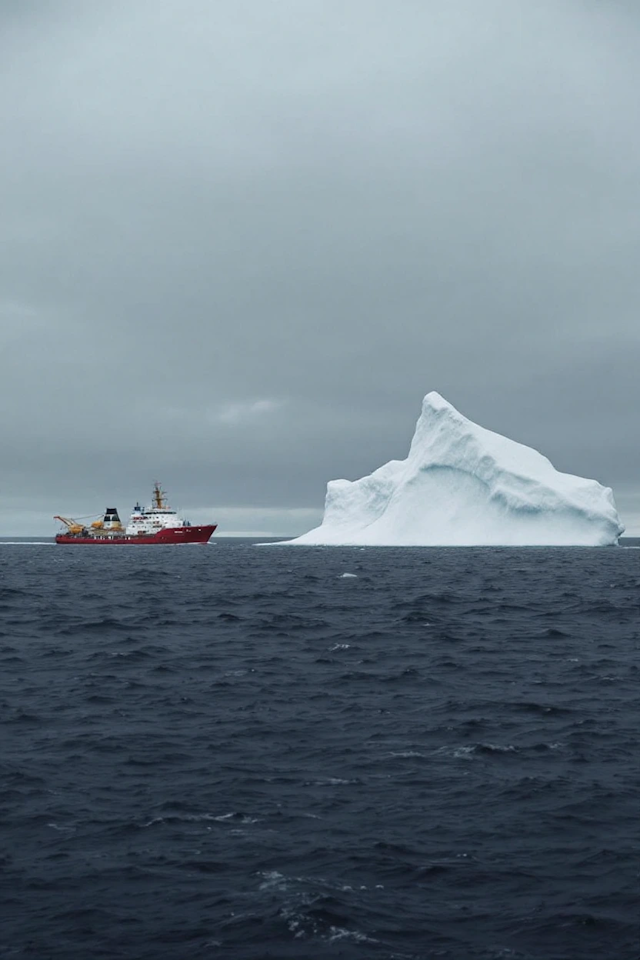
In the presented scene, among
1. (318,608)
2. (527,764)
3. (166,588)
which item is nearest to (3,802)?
(527,764)

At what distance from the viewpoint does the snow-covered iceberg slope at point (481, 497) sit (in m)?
97.4

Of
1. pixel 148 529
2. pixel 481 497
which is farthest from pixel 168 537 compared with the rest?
pixel 481 497

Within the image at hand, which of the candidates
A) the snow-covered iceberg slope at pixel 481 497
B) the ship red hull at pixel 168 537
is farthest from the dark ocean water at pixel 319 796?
the ship red hull at pixel 168 537

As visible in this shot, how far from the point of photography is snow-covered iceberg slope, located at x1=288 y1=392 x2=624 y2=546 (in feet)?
320

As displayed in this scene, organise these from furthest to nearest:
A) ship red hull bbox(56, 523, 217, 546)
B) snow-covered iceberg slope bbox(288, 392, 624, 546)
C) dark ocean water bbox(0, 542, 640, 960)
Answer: ship red hull bbox(56, 523, 217, 546)
snow-covered iceberg slope bbox(288, 392, 624, 546)
dark ocean water bbox(0, 542, 640, 960)

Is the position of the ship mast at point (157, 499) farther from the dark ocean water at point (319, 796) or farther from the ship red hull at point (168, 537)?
the dark ocean water at point (319, 796)

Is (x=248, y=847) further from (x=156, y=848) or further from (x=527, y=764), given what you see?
(x=527, y=764)

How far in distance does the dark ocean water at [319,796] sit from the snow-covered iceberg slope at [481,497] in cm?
7546

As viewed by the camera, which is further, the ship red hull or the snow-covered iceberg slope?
the ship red hull

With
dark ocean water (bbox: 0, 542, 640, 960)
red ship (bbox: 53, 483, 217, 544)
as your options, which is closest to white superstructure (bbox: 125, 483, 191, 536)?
red ship (bbox: 53, 483, 217, 544)

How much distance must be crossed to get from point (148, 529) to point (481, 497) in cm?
5336

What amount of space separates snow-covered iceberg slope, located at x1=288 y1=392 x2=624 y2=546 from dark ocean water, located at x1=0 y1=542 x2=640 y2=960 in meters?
75.5

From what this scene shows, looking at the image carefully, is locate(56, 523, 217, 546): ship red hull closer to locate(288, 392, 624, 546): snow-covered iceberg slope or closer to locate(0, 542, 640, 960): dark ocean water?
locate(288, 392, 624, 546): snow-covered iceberg slope

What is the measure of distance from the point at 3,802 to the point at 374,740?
5.47 meters
